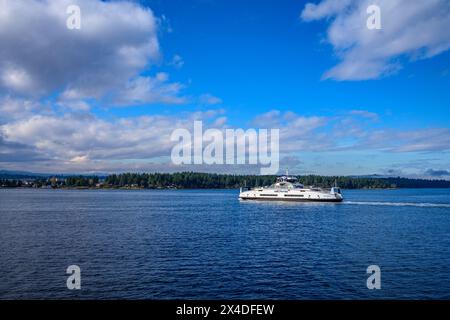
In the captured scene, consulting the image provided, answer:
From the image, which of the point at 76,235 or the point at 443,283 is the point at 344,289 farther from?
the point at 76,235

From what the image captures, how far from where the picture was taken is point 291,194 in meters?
177

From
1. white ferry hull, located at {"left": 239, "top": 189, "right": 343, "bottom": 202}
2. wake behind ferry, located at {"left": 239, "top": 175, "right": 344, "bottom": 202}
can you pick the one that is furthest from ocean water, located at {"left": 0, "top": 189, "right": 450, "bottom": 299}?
wake behind ferry, located at {"left": 239, "top": 175, "right": 344, "bottom": 202}

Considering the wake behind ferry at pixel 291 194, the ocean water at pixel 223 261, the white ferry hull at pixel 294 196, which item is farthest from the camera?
the wake behind ferry at pixel 291 194

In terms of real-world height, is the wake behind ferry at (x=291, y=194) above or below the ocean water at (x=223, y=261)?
above

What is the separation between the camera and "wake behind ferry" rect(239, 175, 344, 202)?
167250 mm

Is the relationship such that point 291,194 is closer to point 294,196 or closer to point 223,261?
point 294,196

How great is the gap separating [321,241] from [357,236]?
33.6 ft

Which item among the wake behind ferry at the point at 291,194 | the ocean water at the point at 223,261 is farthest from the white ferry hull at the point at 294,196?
the ocean water at the point at 223,261

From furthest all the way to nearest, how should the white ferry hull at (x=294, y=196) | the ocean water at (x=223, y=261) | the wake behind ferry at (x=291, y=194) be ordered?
1. the wake behind ferry at (x=291, y=194)
2. the white ferry hull at (x=294, y=196)
3. the ocean water at (x=223, y=261)

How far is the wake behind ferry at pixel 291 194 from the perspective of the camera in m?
167

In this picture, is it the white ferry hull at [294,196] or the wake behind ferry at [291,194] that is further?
the wake behind ferry at [291,194]

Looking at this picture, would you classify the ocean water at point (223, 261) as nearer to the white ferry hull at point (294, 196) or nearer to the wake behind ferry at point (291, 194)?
the white ferry hull at point (294, 196)

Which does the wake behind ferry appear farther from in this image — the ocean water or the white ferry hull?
the ocean water
